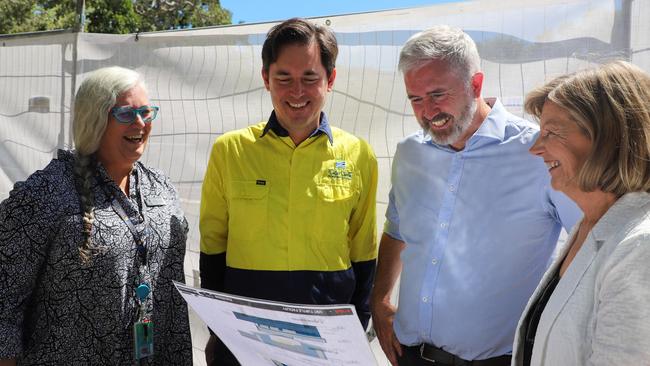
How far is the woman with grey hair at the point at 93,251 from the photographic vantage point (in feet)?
7.41

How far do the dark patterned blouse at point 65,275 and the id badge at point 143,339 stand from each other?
3cm

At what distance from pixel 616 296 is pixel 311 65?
4.89 feet

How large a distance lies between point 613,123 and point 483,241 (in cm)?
84

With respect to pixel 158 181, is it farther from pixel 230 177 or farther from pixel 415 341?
pixel 415 341

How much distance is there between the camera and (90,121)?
2.39 m

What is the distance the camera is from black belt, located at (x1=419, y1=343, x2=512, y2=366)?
91.5 inches

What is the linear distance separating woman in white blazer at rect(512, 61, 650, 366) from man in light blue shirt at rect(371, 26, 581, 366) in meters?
0.53

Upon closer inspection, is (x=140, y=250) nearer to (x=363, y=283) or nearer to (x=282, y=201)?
(x=282, y=201)

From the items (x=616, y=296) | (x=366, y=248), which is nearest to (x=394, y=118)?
(x=366, y=248)

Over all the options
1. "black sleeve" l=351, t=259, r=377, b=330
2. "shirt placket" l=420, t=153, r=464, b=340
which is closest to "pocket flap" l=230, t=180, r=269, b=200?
"black sleeve" l=351, t=259, r=377, b=330

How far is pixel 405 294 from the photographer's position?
2.51m

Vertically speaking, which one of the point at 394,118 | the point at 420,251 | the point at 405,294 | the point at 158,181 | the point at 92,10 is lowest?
the point at 405,294

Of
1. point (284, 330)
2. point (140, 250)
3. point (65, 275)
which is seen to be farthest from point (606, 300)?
point (65, 275)

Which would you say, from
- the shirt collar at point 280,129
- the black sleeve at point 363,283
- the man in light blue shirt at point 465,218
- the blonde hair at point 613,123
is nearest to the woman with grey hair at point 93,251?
the shirt collar at point 280,129
